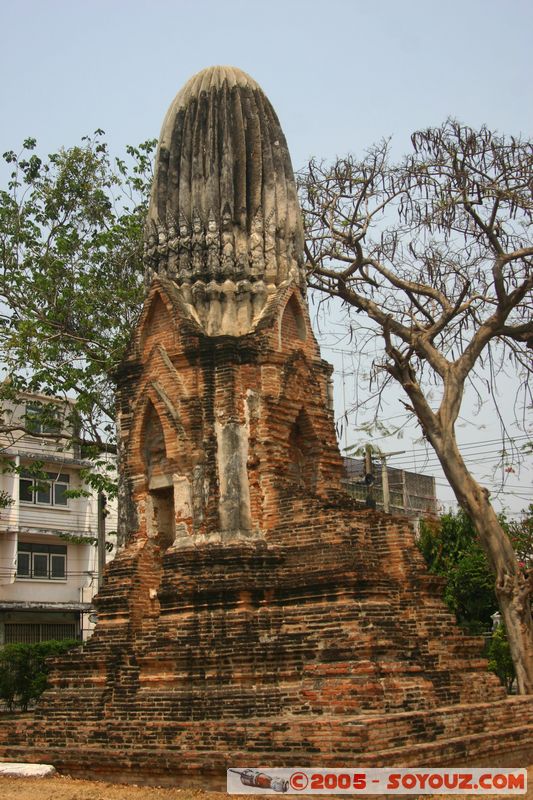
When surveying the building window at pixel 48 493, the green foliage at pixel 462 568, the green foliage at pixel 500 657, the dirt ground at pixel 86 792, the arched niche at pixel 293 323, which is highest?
the building window at pixel 48 493

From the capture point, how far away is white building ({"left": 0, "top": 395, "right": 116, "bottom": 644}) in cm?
3338

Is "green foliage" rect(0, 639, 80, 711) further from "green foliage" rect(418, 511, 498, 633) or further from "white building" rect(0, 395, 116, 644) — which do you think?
"green foliage" rect(418, 511, 498, 633)

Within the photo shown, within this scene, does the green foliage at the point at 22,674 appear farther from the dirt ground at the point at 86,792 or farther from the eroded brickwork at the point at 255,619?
the dirt ground at the point at 86,792

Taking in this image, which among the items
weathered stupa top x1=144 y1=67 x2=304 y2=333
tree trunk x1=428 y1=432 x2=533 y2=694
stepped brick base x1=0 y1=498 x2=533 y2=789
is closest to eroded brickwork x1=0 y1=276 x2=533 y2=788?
stepped brick base x1=0 y1=498 x2=533 y2=789

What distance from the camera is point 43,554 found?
35.1 m

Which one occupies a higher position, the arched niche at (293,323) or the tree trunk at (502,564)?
the arched niche at (293,323)

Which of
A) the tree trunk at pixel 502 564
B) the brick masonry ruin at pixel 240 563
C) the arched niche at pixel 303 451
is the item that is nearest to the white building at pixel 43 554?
the tree trunk at pixel 502 564

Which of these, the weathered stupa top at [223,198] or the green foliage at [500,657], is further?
the green foliage at [500,657]

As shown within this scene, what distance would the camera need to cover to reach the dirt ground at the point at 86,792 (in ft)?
35.1

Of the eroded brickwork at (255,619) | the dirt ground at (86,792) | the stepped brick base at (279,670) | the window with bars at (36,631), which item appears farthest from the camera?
the window with bars at (36,631)

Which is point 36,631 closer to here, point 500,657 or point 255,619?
→ point 500,657

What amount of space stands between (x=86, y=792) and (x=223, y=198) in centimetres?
819

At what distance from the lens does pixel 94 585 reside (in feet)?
117

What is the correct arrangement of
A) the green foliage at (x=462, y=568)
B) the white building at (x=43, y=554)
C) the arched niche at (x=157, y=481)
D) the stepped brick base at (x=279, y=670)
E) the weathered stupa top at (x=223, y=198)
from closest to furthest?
the stepped brick base at (x=279, y=670) → the arched niche at (x=157, y=481) → the weathered stupa top at (x=223, y=198) → the green foliage at (x=462, y=568) → the white building at (x=43, y=554)
